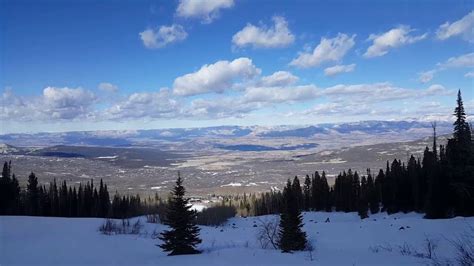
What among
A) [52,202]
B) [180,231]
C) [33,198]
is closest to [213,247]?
[180,231]

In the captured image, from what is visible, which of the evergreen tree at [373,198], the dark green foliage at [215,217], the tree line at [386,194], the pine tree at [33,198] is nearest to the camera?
the tree line at [386,194]

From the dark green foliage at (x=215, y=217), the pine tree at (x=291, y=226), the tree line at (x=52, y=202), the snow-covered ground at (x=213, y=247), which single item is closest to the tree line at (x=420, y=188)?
the pine tree at (x=291, y=226)

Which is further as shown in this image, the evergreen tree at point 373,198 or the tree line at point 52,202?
the tree line at point 52,202

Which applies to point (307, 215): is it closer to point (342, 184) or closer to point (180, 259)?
point (342, 184)

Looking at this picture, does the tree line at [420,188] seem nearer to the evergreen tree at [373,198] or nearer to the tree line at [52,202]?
the evergreen tree at [373,198]

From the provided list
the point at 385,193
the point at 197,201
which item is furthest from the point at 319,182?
the point at 197,201

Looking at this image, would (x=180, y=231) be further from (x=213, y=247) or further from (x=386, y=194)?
(x=386, y=194)

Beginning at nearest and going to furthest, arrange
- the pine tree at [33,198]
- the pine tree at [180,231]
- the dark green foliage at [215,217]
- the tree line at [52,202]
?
the pine tree at [180,231] < the tree line at [52,202] < the pine tree at [33,198] < the dark green foliage at [215,217]

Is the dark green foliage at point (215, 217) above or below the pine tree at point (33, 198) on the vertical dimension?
below
